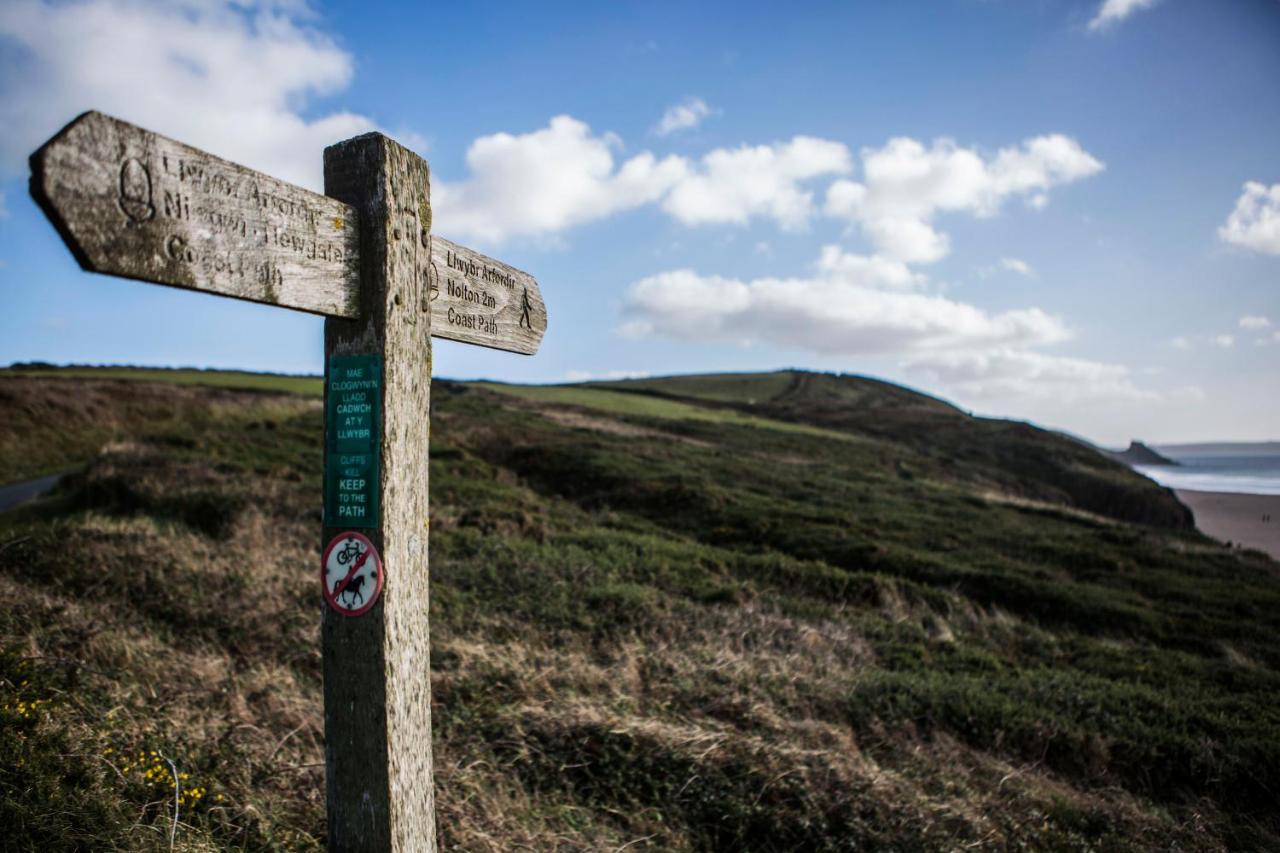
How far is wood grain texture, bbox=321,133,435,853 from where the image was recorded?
2457mm

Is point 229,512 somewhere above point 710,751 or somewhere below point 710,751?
above

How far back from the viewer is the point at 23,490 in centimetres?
1766

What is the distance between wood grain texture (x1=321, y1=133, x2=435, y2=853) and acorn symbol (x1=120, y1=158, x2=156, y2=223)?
0.74m

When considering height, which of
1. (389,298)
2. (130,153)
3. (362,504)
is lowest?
(362,504)

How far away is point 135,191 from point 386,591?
4.64 ft

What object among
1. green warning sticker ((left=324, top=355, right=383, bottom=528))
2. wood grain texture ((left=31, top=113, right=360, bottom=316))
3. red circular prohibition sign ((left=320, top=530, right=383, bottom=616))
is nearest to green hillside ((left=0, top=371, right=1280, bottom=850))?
red circular prohibition sign ((left=320, top=530, right=383, bottom=616))

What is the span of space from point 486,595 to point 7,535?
601 centimetres

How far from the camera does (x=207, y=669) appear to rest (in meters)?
5.28

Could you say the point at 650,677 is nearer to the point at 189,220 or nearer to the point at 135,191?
the point at 189,220

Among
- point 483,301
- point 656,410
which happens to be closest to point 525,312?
point 483,301

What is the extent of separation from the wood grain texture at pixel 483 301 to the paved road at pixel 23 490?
17172 mm

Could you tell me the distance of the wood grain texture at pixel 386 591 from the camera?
2457 mm

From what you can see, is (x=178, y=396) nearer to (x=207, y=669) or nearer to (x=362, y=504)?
(x=207, y=669)

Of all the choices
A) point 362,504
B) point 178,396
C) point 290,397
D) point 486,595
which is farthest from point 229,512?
point 290,397
